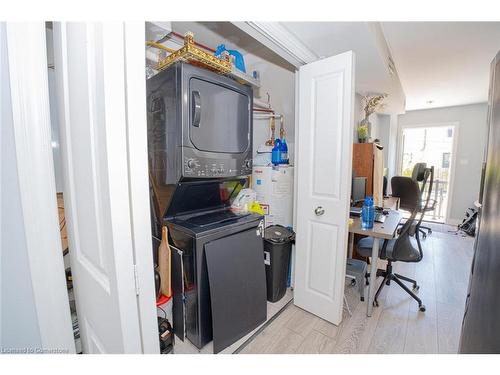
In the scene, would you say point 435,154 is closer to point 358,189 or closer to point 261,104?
point 358,189

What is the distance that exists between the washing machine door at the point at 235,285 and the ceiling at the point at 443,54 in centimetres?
240

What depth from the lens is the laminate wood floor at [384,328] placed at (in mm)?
1613

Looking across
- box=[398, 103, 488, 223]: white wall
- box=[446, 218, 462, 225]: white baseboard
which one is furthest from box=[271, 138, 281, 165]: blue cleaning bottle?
box=[446, 218, 462, 225]: white baseboard

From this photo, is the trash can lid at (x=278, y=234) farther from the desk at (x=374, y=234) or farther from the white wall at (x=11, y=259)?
the white wall at (x=11, y=259)

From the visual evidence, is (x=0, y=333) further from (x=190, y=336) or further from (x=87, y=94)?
(x=190, y=336)

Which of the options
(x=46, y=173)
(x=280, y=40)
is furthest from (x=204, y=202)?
(x=280, y=40)

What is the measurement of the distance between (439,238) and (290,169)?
380 cm

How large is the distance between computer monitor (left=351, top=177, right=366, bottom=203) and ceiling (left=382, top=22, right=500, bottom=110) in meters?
1.51

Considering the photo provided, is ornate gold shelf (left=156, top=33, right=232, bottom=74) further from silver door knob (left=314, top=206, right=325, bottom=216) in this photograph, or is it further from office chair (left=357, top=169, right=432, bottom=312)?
office chair (left=357, top=169, right=432, bottom=312)

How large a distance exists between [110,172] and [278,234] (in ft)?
5.82

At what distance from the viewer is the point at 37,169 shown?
0.76m

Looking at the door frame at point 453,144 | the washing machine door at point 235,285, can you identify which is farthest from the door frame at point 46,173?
the door frame at point 453,144

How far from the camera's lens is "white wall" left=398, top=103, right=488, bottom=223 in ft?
15.0
